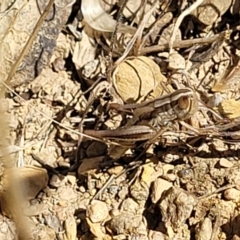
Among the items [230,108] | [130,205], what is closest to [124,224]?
[130,205]

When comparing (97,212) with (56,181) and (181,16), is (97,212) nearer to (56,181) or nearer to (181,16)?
(56,181)

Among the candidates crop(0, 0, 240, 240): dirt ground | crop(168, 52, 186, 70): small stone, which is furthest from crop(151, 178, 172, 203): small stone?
crop(168, 52, 186, 70): small stone

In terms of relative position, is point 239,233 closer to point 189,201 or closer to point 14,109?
point 189,201

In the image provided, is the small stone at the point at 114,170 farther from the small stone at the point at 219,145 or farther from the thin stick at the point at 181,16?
the thin stick at the point at 181,16

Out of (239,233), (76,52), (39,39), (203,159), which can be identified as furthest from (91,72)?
(239,233)

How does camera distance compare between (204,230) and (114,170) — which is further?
(114,170)

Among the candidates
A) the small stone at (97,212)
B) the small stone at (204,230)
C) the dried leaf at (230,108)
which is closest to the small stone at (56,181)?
the small stone at (97,212)

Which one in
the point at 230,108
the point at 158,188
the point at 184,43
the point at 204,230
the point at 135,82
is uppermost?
the point at 184,43

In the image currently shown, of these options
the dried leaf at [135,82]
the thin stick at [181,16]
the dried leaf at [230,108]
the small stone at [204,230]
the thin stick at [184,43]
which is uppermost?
the thin stick at [181,16]
